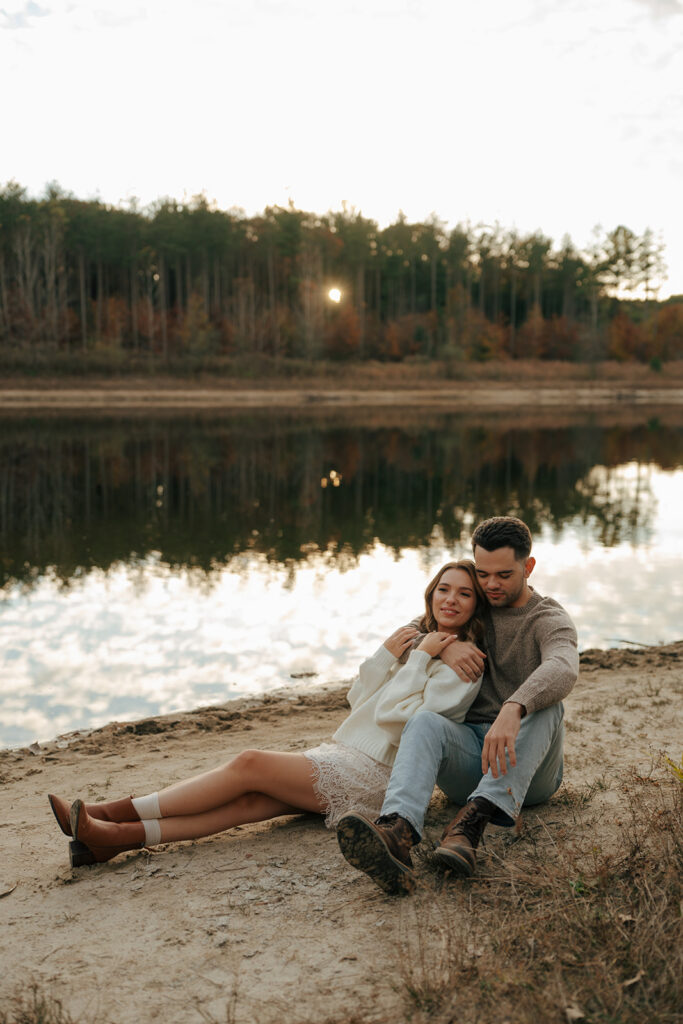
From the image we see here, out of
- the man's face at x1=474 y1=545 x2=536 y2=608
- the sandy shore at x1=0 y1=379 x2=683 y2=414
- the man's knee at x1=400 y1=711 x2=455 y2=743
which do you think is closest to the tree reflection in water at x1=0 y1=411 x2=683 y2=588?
the man's face at x1=474 y1=545 x2=536 y2=608

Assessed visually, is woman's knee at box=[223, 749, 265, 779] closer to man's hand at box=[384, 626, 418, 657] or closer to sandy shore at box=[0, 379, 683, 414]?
man's hand at box=[384, 626, 418, 657]

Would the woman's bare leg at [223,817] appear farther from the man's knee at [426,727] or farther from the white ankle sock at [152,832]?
the man's knee at [426,727]

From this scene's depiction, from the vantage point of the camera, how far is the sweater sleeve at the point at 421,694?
3.97 m

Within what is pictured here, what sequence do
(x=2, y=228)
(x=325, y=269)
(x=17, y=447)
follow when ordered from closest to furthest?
Result: (x=17, y=447)
(x=2, y=228)
(x=325, y=269)

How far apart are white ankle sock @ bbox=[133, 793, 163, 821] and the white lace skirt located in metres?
0.70

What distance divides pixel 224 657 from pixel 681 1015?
6.39m

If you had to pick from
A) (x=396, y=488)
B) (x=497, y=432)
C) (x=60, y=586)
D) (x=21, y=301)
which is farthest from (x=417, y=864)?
(x=21, y=301)

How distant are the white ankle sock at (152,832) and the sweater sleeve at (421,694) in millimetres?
1080

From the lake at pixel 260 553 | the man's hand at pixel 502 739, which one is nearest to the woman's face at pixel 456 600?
the man's hand at pixel 502 739

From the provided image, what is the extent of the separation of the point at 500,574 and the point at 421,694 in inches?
25.4

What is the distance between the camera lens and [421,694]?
13.3 ft

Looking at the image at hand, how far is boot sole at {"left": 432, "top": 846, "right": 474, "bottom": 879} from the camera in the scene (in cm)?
343

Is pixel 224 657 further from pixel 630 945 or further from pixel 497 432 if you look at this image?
pixel 497 432

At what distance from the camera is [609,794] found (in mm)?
4492
